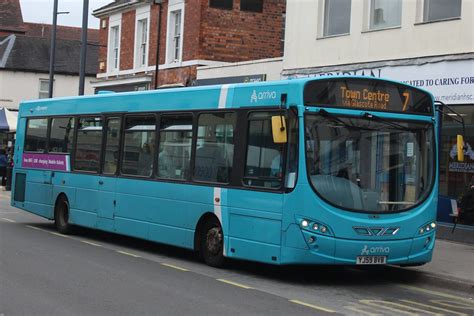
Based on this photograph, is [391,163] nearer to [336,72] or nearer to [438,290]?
[438,290]

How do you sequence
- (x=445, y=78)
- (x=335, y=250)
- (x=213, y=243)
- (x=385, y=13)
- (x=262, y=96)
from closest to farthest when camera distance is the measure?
(x=335, y=250) → (x=262, y=96) → (x=213, y=243) → (x=445, y=78) → (x=385, y=13)

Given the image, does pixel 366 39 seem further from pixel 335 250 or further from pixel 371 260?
pixel 335 250

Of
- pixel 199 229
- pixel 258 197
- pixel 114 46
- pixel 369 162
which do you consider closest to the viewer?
pixel 369 162

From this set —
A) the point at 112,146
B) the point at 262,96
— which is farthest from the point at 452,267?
the point at 112,146

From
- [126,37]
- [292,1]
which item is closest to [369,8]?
[292,1]

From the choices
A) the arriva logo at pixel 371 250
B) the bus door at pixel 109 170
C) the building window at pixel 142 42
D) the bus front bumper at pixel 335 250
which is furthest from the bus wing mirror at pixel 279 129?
the building window at pixel 142 42

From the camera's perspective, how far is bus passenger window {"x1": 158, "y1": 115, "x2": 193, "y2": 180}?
11.2 m

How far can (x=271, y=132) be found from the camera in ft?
31.6

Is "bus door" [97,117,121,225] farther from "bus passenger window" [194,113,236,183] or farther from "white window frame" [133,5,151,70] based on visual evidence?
"white window frame" [133,5,151,70]

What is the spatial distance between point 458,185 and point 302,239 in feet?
21.8

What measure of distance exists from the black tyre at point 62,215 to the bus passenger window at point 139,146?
8.67 ft

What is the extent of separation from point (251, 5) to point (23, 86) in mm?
26903

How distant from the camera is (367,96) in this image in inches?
382

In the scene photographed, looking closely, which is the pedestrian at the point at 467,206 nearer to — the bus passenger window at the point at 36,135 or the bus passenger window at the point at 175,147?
the bus passenger window at the point at 175,147
